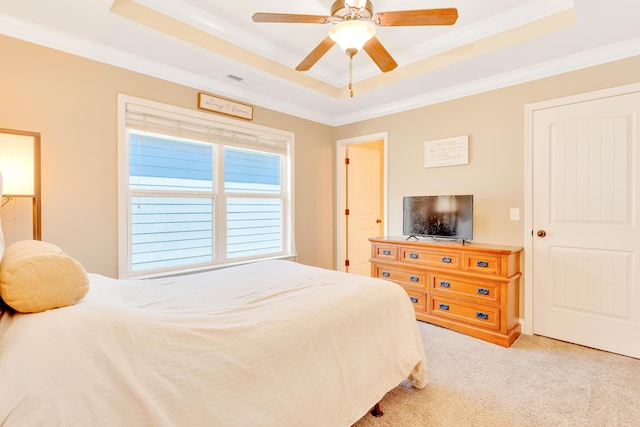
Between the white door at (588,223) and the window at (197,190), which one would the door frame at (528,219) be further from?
the window at (197,190)

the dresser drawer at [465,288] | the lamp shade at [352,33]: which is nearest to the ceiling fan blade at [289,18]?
the lamp shade at [352,33]

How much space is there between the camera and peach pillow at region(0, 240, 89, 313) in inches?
37.0

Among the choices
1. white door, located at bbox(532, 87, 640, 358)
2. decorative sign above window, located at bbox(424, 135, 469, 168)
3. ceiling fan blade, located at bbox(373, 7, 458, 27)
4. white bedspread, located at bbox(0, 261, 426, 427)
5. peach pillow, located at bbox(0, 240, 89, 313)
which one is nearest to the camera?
white bedspread, located at bbox(0, 261, 426, 427)

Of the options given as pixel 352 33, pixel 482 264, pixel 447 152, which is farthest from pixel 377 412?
pixel 447 152

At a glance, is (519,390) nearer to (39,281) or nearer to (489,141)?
(489,141)

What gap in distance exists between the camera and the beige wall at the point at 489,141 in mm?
2709

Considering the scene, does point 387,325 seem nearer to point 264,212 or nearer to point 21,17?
point 264,212

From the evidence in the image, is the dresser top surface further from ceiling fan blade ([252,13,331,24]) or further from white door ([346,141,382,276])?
ceiling fan blade ([252,13,331,24])

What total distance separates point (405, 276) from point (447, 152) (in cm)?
149

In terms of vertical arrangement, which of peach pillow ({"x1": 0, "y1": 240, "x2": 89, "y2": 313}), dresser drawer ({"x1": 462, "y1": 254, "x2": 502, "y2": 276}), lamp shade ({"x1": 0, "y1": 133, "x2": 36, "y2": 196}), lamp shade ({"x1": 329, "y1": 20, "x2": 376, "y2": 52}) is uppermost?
lamp shade ({"x1": 329, "y1": 20, "x2": 376, "y2": 52})

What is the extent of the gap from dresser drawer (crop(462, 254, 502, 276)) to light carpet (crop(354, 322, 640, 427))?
65cm

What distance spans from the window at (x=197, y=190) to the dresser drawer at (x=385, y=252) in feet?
3.62

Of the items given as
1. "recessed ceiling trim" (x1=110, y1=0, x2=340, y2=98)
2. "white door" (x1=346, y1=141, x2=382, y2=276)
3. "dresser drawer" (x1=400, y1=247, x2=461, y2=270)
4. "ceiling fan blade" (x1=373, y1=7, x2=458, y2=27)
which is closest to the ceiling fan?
"ceiling fan blade" (x1=373, y1=7, x2=458, y2=27)

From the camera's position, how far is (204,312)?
4.56 feet
